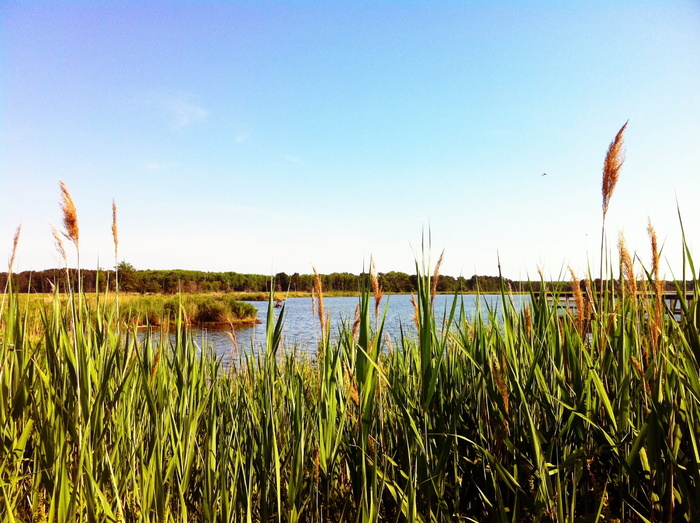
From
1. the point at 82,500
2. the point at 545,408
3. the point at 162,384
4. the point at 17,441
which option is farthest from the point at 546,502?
the point at 17,441

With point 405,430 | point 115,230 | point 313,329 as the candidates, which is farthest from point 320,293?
point 313,329

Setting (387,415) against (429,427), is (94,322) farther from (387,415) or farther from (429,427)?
(429,427)

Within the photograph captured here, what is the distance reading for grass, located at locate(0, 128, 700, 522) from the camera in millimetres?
1466

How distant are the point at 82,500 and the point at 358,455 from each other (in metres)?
1.00

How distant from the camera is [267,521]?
5.38 ft

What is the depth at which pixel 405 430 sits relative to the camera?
159 centimetres

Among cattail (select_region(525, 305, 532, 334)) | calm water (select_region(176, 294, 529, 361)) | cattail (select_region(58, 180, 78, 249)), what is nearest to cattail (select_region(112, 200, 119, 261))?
cattail (select_region(58, 180, 78, 249))

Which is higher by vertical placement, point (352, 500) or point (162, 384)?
point (162, 384)

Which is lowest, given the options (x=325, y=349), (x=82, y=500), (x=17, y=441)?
(x=82, y=500)

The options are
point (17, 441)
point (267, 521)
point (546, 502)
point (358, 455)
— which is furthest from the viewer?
point (17, 441)

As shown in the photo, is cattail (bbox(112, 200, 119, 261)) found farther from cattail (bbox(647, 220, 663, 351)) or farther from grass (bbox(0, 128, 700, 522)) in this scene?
cattail (bbox(647, 220, 663, 351))

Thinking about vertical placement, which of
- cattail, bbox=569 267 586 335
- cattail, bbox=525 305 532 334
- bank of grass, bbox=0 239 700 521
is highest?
cattail, bbox=569 267 586 335

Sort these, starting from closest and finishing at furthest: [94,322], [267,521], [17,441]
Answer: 1. [267,521]
2. [17,441]
3. [94,322]

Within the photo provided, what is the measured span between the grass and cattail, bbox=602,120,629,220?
0.70 feet
